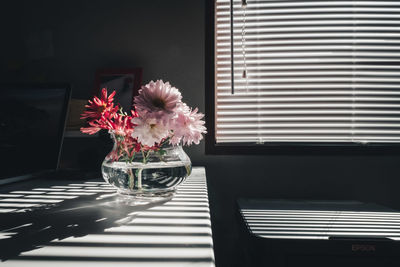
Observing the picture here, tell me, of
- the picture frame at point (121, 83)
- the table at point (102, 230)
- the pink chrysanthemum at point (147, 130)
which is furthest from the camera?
the picture frame at point (121, 83)

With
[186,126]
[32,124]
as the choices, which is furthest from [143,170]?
[32,124]

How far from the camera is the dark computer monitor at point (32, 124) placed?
114cm

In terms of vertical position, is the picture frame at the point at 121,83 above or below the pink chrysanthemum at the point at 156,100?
above

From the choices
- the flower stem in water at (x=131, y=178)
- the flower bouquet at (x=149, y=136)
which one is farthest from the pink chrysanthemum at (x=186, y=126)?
the flower stem in water at (x=131, y=178)

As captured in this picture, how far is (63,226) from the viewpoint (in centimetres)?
59

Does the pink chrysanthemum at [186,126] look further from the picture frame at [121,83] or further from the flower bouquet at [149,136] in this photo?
the picture frame at [121,83]

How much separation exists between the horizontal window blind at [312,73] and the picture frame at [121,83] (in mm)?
484

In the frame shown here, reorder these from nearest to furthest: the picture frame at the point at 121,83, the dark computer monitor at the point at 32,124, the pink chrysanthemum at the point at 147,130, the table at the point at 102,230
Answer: the table at the point at 102,230 → the pink chrysanthemum at the point at 147,130 → the dark computer monitor at the point at 32,124 → the picture frame at the point at 121,83

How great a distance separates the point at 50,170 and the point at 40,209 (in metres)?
0.54

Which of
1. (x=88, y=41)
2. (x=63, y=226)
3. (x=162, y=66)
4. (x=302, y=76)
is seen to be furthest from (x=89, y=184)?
(x=302, y=76)

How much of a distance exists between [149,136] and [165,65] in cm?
98

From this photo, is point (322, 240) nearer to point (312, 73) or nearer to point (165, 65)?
point (312, 73)

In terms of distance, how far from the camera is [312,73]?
5.08 ft

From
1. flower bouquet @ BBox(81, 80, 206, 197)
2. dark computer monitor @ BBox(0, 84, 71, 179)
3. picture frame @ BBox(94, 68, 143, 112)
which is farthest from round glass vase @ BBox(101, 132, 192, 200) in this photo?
picture frame @ BBox(94, 68, 143, 112)
